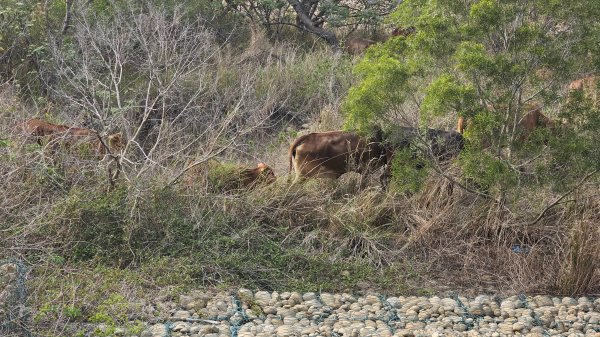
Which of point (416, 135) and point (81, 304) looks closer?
point (81, 304)

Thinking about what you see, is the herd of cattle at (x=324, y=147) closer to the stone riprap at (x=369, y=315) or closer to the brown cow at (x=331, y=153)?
the brown cow at (x=331, y=153)

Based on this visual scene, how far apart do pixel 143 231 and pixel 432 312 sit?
265cm

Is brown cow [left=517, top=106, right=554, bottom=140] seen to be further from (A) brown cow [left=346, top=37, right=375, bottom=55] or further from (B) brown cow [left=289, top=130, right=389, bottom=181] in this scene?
(A) brown cow [left=346, top=37, right=375, bottom=55]

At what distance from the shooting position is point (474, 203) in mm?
9125

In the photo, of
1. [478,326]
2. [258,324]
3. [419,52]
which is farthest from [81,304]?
[419,52]

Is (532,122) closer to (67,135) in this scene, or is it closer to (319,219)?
(319,219)

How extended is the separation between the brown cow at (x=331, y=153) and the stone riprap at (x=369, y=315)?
6.40ft

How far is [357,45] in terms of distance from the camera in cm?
1577

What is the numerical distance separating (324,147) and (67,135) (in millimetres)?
2578

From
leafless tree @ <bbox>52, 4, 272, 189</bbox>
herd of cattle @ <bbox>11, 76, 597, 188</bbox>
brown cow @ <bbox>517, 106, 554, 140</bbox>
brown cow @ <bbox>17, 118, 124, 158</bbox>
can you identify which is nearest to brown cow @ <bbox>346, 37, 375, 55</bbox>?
leafless tree @ <bbox>52, 4, 272, 189</bbox>

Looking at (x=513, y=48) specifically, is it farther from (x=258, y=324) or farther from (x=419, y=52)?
(x=258, y=324)

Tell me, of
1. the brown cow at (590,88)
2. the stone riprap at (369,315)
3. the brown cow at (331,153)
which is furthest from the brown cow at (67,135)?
the brown cow at (590,88)

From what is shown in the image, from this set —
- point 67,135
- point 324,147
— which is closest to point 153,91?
point 67,135

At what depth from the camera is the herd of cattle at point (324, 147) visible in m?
9.26
